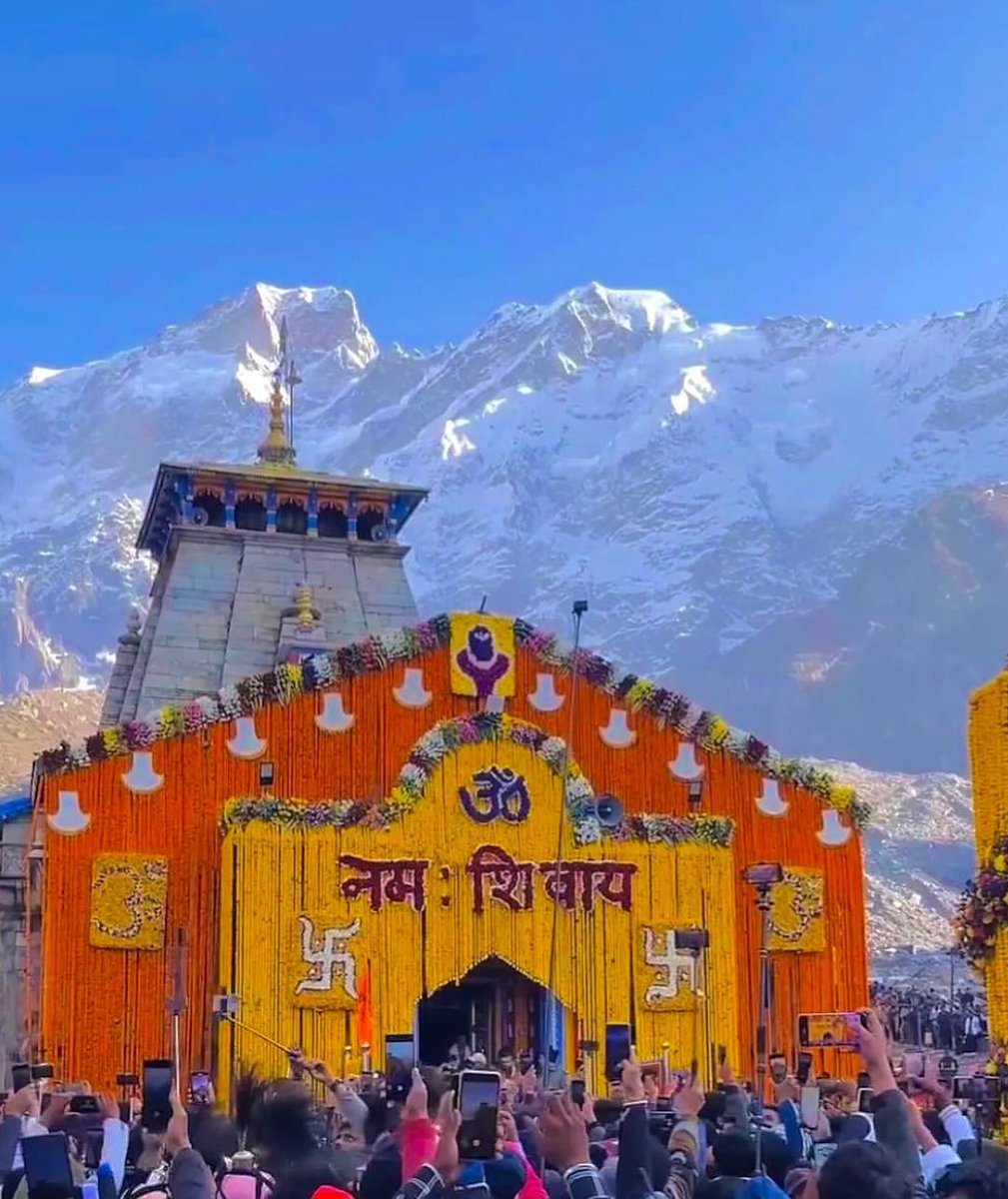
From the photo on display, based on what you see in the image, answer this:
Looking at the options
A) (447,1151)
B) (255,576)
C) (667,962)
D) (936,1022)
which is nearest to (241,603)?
(255,576)

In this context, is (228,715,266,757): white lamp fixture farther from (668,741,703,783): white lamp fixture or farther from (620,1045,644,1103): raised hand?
(620,1045,644,1103): raised hand

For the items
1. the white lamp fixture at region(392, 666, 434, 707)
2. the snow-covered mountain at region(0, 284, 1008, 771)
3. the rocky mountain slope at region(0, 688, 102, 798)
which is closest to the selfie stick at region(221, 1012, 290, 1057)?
the white lamp fixture at region(392, 666, 434, 707)

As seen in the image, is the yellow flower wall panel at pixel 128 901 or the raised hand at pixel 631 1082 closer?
the raised hand at pixel 631 1082

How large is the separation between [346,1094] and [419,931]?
13.4 meters

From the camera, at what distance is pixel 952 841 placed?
8294cm

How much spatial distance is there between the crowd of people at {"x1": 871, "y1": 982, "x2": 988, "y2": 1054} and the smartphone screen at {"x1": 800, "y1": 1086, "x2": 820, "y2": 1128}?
1547 centimetres

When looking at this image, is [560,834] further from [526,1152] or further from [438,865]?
[526,1152]

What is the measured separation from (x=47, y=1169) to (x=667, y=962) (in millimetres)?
17617

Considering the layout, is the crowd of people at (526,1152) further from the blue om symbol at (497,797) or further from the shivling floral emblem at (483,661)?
the shivling floral emblem at (483,661)

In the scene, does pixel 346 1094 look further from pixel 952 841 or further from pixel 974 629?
pixel 974 629

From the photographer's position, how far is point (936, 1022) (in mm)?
33312

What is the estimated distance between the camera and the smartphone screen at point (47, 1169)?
5.88m

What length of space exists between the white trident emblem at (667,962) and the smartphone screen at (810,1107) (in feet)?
35.3

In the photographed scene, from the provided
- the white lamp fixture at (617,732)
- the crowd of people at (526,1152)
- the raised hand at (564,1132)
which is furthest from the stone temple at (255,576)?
the raised hand at (564,1132)
